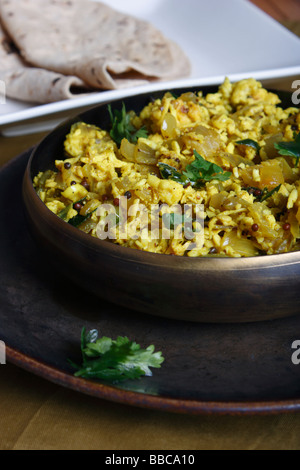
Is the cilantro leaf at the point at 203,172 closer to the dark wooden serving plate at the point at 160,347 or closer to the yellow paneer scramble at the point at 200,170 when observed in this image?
the yellow paneer scramble at the point at 200,170

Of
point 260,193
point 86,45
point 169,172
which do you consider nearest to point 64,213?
point 169,172

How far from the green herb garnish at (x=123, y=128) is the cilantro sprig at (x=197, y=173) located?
10.2 inches

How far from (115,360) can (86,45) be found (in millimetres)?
2410

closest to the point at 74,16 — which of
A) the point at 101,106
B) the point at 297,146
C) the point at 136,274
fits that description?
the point at 101,106

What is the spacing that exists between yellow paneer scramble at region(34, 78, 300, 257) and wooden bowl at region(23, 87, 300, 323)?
0.12 metres

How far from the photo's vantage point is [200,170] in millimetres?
1676

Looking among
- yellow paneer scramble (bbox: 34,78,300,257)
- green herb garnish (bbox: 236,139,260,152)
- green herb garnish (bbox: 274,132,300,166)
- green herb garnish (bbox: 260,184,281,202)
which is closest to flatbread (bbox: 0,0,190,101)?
yellow paneer scramble (bbox: 34,78,300,257)

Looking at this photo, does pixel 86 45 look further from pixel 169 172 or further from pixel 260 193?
pixel 260 193

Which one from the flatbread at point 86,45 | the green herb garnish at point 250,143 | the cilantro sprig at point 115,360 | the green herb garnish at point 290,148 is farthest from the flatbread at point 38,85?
the cilantro sprig at point 115,360

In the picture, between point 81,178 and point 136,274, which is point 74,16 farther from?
point 136,274

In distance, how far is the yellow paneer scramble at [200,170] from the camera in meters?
1.52

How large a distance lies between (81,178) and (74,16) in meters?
2.10

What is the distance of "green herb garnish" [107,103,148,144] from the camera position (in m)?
1.92

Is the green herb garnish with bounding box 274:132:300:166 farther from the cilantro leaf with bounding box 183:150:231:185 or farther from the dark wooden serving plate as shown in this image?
the dark wooden serving plate
